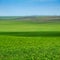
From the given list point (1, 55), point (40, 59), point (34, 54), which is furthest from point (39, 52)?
point (1, 55)

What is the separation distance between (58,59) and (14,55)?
12.5 ft

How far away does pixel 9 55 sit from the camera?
1688cm

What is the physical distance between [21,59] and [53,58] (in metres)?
2.60

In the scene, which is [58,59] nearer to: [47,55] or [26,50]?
[47,55]

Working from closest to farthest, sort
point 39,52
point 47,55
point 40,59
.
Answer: point 40,59 < point 47,55 < point 39,52

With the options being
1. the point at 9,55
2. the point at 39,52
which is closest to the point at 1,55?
the point at 9,55

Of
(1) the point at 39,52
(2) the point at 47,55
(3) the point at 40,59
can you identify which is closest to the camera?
(3) the point at 40,59

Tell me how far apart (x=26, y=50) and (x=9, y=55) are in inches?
89.4

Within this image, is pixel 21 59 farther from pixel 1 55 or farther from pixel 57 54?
pixel 57 54

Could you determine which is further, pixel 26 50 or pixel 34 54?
pixel 26 50

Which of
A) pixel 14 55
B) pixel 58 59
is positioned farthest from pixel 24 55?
pixel 58 59

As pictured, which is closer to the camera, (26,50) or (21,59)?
(21,59)

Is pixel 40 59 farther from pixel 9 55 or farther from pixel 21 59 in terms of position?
pixel 9 55

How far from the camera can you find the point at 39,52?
58.5ft
